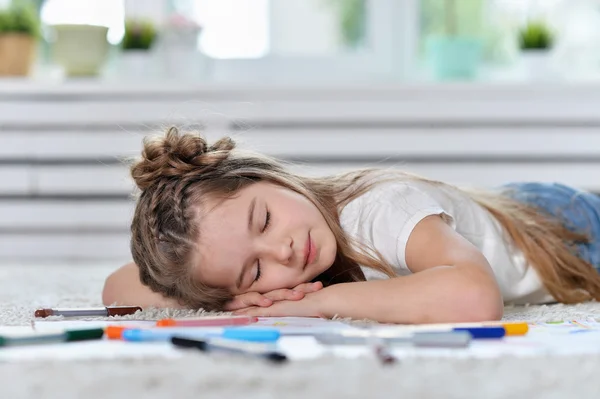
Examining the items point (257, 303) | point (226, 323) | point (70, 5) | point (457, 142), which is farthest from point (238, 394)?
point (70, 5)

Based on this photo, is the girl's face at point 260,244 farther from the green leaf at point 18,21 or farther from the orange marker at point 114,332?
the green leaf at point 18,21

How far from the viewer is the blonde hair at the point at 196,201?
1156mm

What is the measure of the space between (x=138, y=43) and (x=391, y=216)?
1.89 meters

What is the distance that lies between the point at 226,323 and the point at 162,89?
178cm

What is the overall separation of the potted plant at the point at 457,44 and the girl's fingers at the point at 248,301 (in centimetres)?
180

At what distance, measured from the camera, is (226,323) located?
3.30ft

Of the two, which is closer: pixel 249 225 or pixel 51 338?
pixel 51 338

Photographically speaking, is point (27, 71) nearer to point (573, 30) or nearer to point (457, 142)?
point (457, 142)

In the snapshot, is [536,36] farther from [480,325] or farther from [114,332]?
[114,332]

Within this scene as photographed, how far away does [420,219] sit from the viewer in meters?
1.16

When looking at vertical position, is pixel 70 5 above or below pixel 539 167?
above

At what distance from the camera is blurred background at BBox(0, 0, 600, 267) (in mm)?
2652

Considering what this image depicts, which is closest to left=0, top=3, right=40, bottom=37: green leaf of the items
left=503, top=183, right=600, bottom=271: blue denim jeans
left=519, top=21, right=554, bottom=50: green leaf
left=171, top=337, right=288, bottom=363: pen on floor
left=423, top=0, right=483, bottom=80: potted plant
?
left=423, top=0, right=483, bottom=80: potted plant

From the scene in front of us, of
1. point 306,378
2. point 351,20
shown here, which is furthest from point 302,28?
point 306,378
